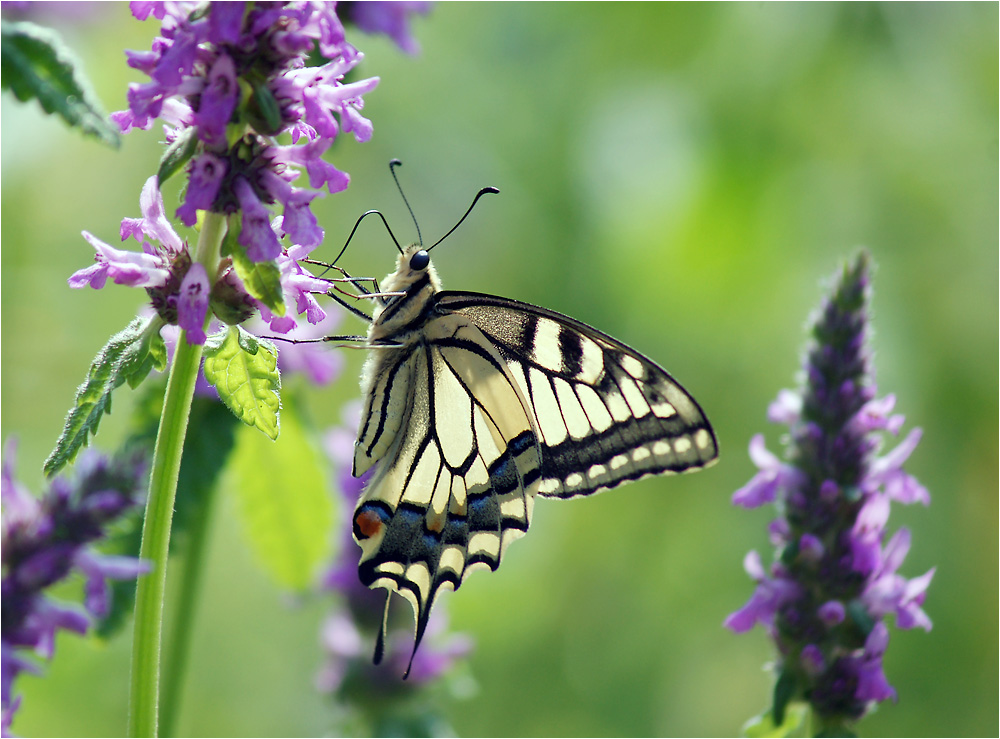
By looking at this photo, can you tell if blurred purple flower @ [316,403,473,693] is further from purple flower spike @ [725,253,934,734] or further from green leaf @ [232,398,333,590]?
purple flower spike @ [725,253,934,734]

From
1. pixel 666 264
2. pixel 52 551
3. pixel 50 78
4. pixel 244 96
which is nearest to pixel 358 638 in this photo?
pixel 52 551

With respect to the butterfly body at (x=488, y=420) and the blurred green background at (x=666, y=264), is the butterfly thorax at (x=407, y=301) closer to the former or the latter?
the butterfly body at (x=488, y=420)

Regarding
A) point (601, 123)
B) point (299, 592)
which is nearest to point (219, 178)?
point (299, 592)

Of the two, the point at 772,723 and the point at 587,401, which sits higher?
the point at 587,401

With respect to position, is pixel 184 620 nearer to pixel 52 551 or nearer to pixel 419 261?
pixel 52 551

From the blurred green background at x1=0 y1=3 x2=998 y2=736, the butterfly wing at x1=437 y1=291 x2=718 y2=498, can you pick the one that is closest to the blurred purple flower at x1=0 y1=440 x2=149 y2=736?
the butterfly wing at x1=437 y1=291 x2=718 y2=498

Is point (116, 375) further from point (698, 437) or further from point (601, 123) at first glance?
point (601, 123)

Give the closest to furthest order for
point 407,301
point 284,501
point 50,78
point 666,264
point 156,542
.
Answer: point 50,78 → point 156,542 → point 407,301 → point 284,501 → point 666,264
